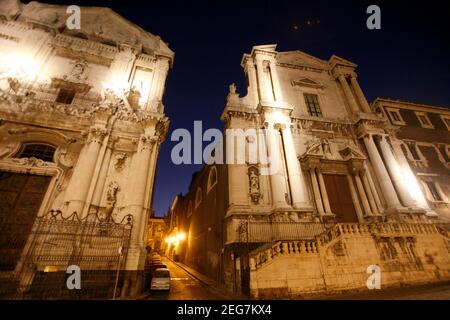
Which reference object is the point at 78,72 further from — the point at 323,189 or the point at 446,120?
the point at 446,120

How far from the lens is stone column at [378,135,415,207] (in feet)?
44.7

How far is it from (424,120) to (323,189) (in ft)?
53.0

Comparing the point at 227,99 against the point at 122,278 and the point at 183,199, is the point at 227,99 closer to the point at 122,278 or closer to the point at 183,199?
the point at 122,278

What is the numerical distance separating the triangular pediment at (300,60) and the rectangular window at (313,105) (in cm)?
400

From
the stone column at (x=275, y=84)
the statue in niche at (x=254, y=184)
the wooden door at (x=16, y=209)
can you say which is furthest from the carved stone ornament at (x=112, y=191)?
the stone column at (x=275, y=84)

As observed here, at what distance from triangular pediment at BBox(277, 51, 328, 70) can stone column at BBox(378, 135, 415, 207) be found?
32.4 feet

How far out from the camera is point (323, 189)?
13.6 m

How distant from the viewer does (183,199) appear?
33812 mm

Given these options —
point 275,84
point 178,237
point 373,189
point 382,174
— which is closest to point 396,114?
point 382,174

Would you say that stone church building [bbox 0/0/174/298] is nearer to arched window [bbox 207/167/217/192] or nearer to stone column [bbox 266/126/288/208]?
arched window [bbox 207/167/217/192]

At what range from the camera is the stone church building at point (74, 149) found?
796 centimetres

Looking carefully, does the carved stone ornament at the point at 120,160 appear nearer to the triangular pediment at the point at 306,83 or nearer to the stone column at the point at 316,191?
the stone column at the point at 316,191
